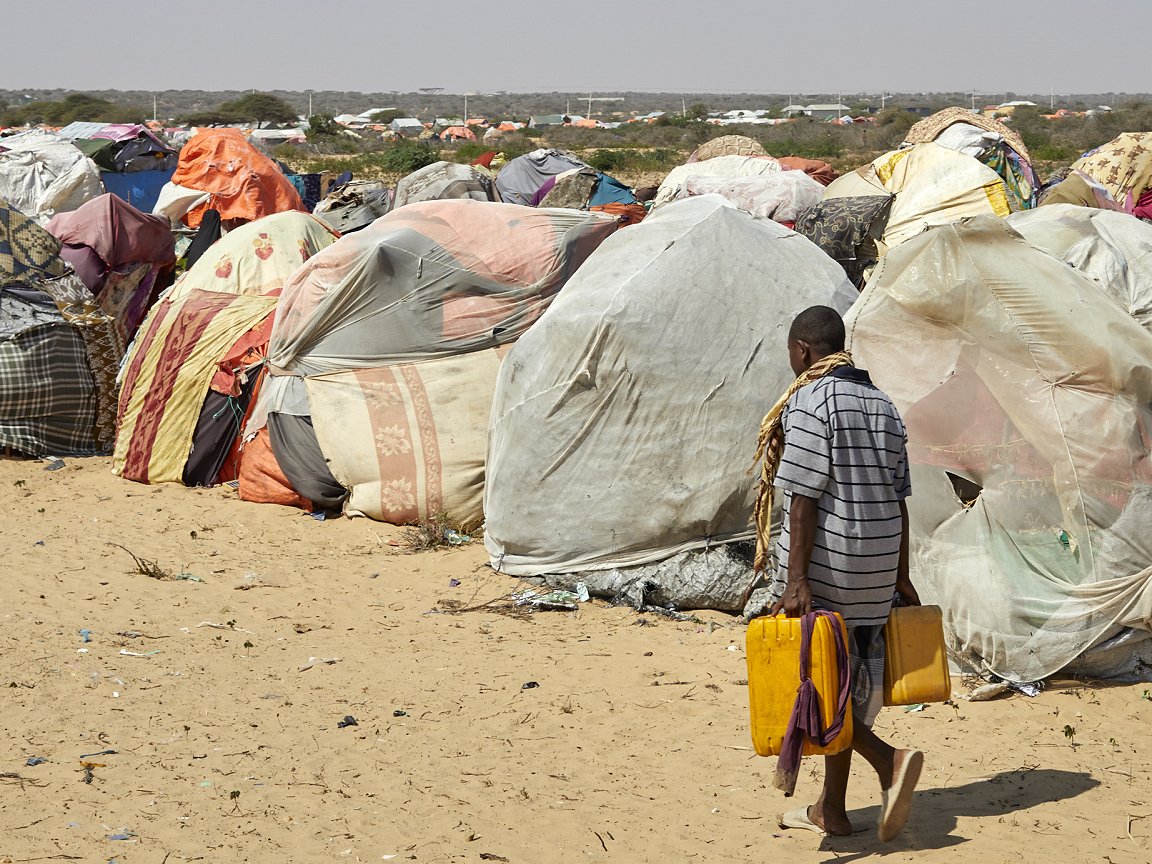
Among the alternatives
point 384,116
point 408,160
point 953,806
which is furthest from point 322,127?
point 953,806

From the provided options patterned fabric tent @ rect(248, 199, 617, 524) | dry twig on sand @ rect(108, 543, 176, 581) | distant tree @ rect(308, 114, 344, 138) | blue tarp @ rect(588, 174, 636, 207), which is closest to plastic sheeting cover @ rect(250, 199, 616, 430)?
patterned fabric tent @ rect(248, 199, 617, 524)

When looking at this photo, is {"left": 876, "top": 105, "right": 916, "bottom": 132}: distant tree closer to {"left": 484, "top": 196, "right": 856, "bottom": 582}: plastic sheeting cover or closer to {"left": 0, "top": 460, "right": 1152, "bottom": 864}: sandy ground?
{"left": 484, "top": 196, "right": 856, "bottom": 582}: plastic sheeting cover

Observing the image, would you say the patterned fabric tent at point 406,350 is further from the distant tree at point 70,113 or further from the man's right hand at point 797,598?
the distant tree at point 70,113

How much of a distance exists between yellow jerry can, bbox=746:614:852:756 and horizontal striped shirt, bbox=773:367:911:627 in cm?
12

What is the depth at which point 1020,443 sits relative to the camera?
15.0 feet

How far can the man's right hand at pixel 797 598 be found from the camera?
3.13 meters

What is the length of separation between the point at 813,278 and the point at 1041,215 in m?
1.22

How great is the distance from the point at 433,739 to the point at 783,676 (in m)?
1.52

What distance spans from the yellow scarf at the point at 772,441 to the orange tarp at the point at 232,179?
9622mm

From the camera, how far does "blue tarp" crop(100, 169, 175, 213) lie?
48.8 ft

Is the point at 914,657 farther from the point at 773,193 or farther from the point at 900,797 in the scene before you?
the point at 773,193

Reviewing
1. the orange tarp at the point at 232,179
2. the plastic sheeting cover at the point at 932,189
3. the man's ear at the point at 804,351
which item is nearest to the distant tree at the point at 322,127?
the orange tarp at the point at 232,179

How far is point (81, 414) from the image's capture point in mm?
8188

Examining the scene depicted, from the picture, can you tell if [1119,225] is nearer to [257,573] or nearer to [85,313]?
[257,573]
